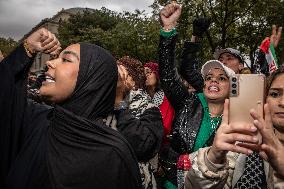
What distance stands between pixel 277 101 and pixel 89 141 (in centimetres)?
118

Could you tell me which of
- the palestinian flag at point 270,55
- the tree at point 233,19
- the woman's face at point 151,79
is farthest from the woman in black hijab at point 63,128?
the tree at point 233,19

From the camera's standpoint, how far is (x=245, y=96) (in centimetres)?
167

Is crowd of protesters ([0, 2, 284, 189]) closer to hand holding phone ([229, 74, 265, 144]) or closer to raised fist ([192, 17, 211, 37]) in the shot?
hand holding phone ([229, 74, 265, 144])

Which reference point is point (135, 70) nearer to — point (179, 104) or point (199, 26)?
point (179, 104)

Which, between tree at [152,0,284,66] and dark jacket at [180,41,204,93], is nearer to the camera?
dark jacket at [180,41,204,93]

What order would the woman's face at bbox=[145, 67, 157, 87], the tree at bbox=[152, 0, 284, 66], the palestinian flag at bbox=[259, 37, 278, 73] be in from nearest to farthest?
the palestinian flag at bbox=[259, 37, 278, 73], the woman's face at bbox=[145, 67, 157, 87], the tree at bbox=[152, 0, 284, 66]

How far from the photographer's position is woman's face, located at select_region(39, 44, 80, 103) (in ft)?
7.29

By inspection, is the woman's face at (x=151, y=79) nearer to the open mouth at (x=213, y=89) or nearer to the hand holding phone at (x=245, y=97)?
the open mouth at (x=213, y=89)

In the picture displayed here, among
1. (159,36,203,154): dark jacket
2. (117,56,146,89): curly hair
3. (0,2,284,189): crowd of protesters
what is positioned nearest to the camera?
(0,2,284,189): crowd of protesters

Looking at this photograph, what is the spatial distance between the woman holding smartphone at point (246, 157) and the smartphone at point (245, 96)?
33mm

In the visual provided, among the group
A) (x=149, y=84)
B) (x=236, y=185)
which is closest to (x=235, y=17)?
(x=149, y=84)

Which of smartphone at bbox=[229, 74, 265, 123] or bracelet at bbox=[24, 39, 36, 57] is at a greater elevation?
bracelet at bbox=[24, 39, 36, 57]

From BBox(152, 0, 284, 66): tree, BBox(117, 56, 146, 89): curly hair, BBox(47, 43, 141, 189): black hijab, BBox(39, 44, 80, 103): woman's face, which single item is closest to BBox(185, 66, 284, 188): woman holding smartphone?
BBox(47, 43, 141, 189): black hijab

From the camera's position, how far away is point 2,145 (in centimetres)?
212
